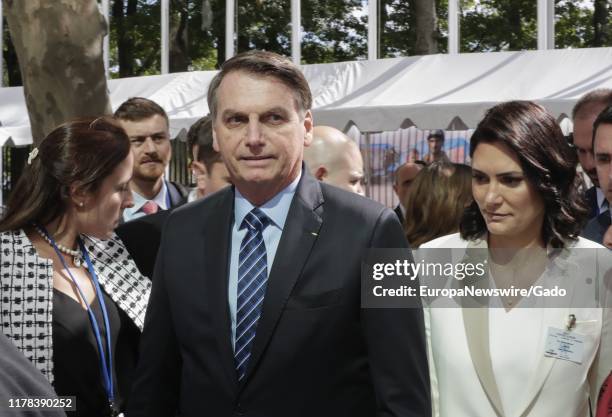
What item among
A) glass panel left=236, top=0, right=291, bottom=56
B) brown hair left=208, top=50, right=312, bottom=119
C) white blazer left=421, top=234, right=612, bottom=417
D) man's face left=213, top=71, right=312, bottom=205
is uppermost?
glass panel left=236, top=0, right=291, bottom=56

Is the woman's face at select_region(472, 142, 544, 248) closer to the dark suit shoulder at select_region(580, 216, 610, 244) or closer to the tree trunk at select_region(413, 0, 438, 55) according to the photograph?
the dark suit shoulder at select_region(580, 216, 610, 244)

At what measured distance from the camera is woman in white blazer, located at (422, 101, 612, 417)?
3225 millimetres

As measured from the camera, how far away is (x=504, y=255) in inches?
137

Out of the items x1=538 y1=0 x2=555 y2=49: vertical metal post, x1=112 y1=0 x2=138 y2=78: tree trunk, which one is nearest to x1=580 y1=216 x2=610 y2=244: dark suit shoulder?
x1=538 y1=0 x2=555 y2=49: vertical metal post

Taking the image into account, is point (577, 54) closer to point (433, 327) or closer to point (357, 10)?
point (357, 10)

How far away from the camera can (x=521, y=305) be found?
3.37 meters

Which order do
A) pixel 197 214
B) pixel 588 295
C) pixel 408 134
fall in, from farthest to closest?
pixel 408 134
pixel 588 295
pixel 197 214

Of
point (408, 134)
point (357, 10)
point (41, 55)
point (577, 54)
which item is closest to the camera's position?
point (41, 55)

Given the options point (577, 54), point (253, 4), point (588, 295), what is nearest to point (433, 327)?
point (588, 295)

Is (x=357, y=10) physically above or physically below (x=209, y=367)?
above

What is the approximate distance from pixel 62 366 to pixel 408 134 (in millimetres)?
11552

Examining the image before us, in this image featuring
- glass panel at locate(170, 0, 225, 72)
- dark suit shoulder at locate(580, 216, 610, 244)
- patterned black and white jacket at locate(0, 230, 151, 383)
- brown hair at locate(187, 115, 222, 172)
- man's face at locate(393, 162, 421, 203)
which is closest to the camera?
patterned black and white jacket at locate(0, 230, 151, 383)

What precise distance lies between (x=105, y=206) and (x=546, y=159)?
1523mm

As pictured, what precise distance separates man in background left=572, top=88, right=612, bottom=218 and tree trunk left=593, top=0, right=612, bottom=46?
33.0 ft
